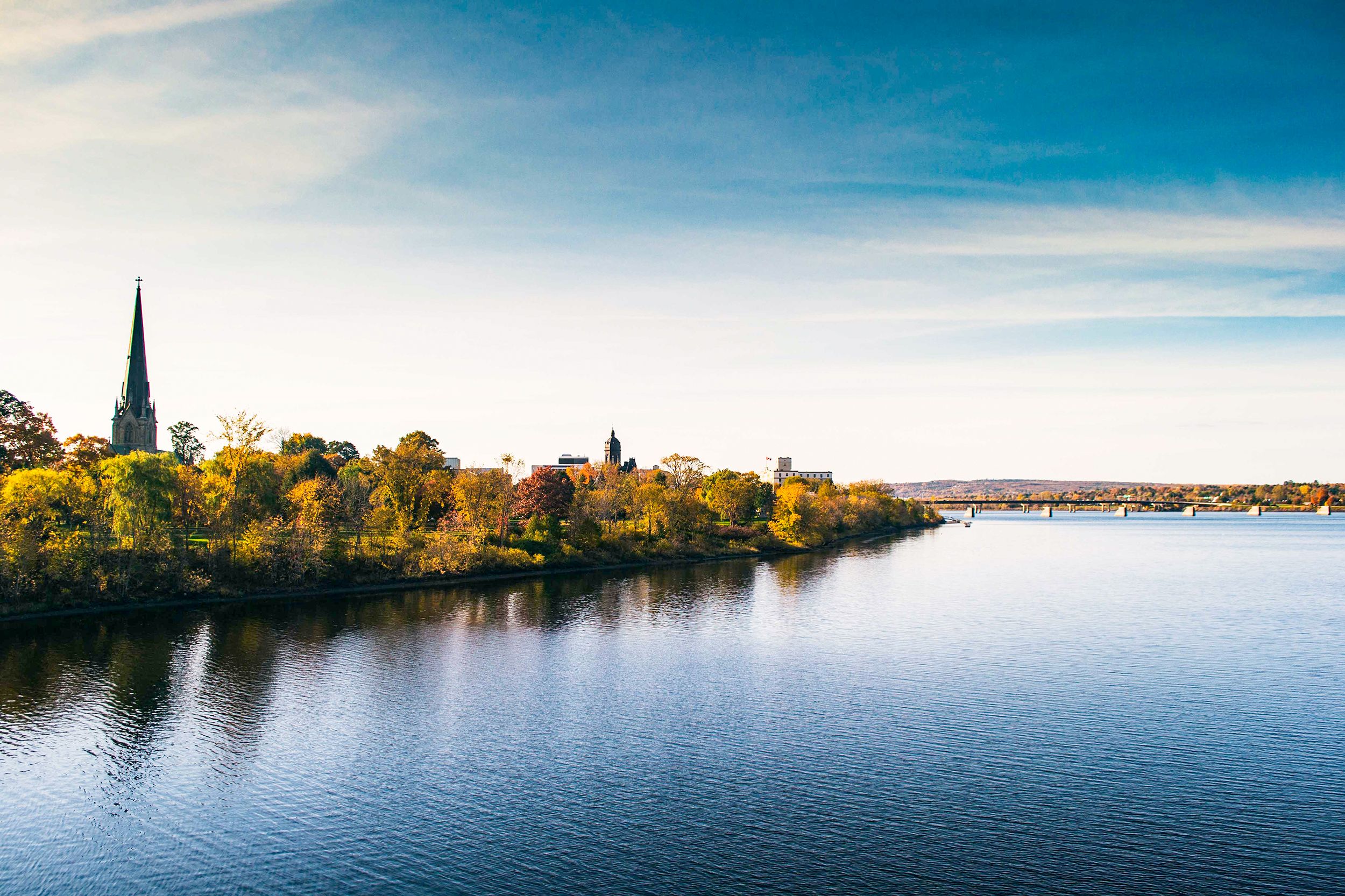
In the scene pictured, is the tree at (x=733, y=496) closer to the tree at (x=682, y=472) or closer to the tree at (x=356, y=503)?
the tree at (x=682, y=472)

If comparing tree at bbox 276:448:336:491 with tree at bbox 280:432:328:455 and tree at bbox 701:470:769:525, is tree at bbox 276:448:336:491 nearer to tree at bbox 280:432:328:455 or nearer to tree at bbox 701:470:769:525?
tree at bbox 280:432:328:455

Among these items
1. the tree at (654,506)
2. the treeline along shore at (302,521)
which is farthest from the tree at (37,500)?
the tree at (654,506)

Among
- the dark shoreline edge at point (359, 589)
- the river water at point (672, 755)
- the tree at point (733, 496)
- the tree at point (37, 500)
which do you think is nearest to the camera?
the river water at point (672, 755)

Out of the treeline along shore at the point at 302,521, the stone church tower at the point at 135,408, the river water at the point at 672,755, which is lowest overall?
the river water at the point at 672,755

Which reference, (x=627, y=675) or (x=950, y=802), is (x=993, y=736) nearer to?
(x=950, y=802)

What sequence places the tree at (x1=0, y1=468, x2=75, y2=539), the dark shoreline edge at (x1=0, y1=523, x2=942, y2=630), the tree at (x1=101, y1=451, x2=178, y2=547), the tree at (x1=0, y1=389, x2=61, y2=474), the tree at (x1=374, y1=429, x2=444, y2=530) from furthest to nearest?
the tree at (x1=374, y1=429, x2=444, y2=530)
the tree at (x1=0, y1=389, x2=61, y2=474)
the tree at (x1=101, y1=451, x2=178, y2=547)
the dark shoreline edge at (x1=0, y1=523, x2=942, y2=630)
the tree at (x1=0, y1=468, x2=75, y2=539)

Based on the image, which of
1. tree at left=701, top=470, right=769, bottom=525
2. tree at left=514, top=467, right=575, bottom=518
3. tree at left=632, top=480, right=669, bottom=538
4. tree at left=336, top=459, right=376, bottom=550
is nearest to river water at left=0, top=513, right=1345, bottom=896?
tree at left=336, top=459, right=376, bottom=550

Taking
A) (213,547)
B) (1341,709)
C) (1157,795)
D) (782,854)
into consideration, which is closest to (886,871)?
(782,854)

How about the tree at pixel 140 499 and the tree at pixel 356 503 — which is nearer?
the tree at pixel 140 499
